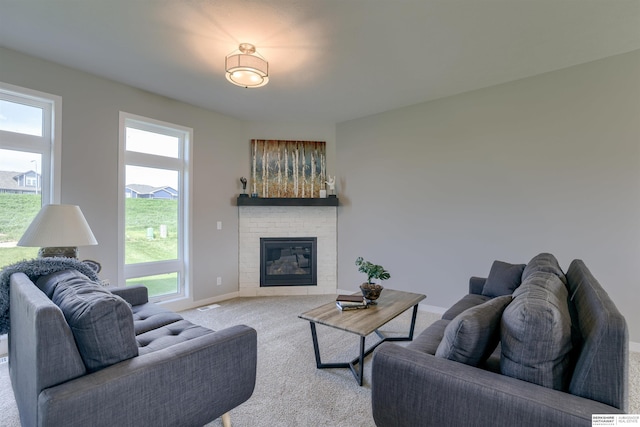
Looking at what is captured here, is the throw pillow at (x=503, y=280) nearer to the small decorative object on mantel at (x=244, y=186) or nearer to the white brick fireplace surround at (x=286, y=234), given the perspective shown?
the white brick fireplace surround at (x=286, y=234)

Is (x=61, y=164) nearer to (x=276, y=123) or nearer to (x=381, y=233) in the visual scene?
(x=276, y=123)

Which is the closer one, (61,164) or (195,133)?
(61,164)

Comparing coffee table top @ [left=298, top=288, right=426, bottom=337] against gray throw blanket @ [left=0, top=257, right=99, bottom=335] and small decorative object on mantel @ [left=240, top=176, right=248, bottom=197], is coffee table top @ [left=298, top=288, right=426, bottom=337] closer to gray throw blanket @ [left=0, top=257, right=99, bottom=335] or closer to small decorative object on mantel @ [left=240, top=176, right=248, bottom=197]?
gray throw blanket @ [left=0, top=257, right=99, bottom=335]

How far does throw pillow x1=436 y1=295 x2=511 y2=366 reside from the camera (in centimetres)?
126

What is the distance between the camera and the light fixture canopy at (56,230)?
218 cm

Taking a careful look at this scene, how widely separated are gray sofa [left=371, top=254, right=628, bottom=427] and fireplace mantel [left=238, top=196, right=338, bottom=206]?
3.31m

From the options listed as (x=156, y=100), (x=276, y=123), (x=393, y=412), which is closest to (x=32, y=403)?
(x=393, y=412)

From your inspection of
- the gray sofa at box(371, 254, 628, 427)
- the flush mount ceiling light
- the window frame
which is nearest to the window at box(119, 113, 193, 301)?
the window frame

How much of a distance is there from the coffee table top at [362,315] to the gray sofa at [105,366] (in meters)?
0.74

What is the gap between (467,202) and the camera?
367 centimetres

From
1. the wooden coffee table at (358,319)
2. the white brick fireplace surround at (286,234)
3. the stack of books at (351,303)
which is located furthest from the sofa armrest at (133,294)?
the white brick fireplace surround at (286,234)

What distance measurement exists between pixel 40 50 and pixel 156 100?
3.66 feet

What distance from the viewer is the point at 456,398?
3.85 feet

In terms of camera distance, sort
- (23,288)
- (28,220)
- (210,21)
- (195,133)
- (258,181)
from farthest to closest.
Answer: (258,181), (195,133), (28,220), (210,21), (23,288)
